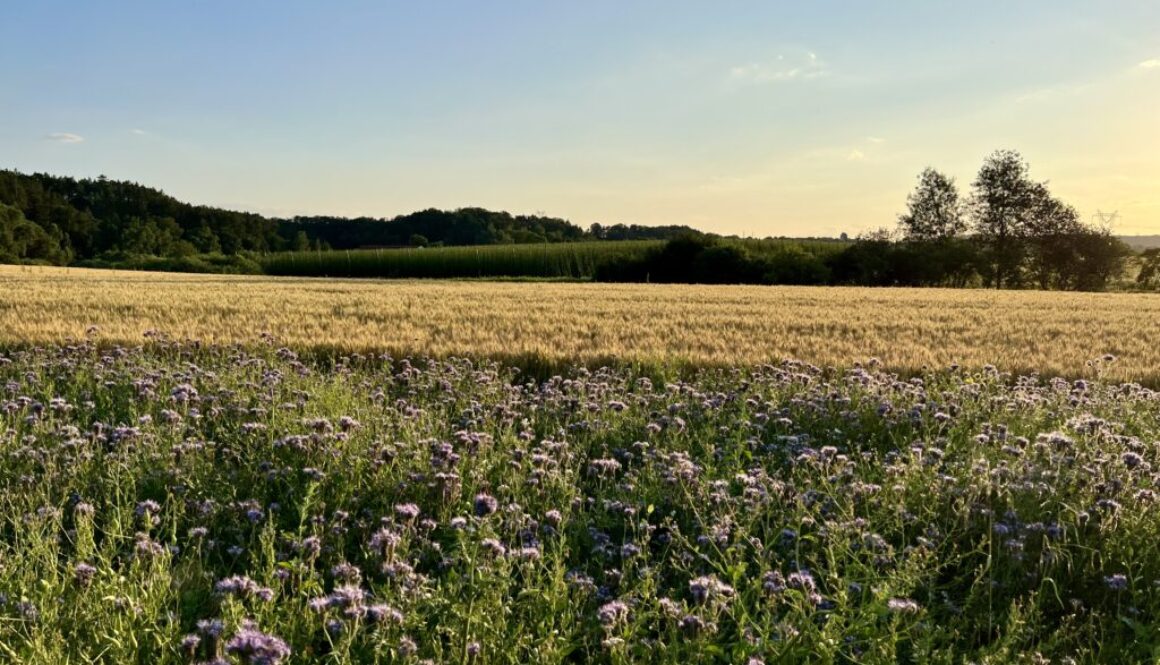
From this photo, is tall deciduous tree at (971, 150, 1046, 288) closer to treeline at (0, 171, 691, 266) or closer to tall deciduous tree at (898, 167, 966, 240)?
tall deciduous tree at (898, 167, 966, 240)

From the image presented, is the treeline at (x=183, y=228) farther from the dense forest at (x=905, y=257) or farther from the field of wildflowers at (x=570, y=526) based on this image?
the field of wildflowers at (x=570, y=526)

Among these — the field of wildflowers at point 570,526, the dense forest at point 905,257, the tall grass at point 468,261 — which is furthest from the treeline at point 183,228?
the field of wildflowers at point 570,526

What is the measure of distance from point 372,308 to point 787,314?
340 inches

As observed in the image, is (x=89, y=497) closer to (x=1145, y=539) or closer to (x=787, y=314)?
(x=1145, y=539)

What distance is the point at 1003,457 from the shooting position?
4922mm

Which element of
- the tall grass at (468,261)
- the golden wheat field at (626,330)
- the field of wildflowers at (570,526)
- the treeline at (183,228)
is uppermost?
the treeline at (183,228)

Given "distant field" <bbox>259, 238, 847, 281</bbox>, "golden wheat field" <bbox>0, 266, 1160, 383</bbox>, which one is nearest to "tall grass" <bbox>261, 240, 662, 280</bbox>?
"distant field" <bbox>259, 238, 847, 281</bbox>

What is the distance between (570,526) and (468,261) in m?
62.3

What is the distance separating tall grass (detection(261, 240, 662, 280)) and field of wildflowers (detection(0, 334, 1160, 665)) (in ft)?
175

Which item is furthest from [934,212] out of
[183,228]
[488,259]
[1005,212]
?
[183,228]

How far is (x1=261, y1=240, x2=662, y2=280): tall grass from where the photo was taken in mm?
62569

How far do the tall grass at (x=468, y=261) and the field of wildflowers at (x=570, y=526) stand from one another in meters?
53.3

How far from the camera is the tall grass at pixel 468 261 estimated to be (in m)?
62.6

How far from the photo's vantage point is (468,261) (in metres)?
65.2
